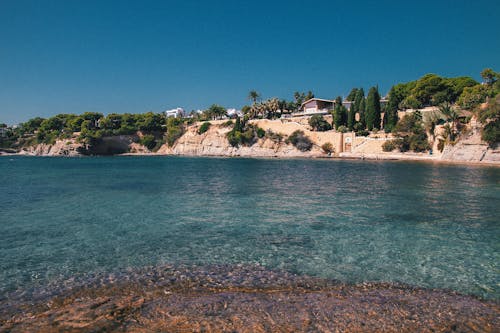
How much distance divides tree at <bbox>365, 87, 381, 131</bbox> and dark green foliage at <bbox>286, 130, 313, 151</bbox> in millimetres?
10499

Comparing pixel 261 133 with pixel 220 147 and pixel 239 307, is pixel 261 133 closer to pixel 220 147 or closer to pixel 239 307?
pixel 220 147

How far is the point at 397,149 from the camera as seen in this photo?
1825 inches

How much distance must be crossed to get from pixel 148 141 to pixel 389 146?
5339cm

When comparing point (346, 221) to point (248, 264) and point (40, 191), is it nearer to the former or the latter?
point (248, 264)

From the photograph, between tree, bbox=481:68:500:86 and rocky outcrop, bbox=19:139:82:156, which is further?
rocky outcrop, bbox=19:139:82:156

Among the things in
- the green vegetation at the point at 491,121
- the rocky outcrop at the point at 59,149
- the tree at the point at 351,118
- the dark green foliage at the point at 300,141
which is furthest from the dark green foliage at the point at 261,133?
the rocky outcrop at the point at 59,149

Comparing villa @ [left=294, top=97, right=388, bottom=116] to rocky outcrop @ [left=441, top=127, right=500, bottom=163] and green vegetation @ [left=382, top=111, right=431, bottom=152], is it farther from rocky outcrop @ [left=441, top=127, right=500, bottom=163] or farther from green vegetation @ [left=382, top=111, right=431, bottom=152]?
rocky outcrop @ [left=441, top=127, right=500, bottom=163]

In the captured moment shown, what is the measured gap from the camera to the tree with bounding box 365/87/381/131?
49.8m

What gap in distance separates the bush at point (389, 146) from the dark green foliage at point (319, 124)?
1205 cm

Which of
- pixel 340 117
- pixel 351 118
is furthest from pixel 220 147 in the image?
pixel 351 118

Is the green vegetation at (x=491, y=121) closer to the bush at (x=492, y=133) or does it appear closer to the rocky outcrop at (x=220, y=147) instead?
A: the bush at (x=492, y=133)

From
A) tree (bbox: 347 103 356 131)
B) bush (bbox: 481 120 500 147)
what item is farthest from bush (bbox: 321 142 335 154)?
bush (bbox: 481 120 500 147)

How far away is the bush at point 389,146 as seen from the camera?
46375 mm

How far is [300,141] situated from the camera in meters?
57.4
